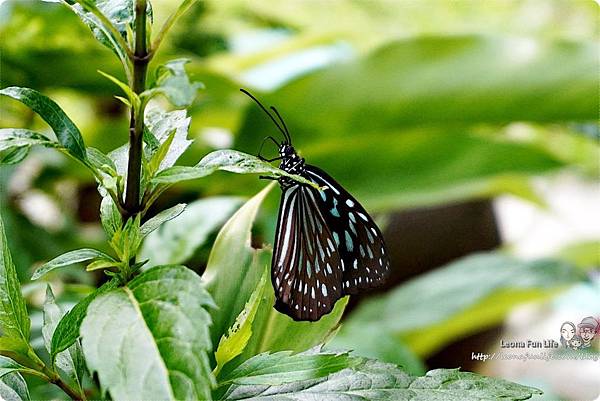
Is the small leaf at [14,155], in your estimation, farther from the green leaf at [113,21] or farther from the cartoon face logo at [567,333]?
the cartoon face logo at [567,333]

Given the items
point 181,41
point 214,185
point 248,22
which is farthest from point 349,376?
point 248,22

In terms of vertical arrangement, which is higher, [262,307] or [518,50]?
[518,50]

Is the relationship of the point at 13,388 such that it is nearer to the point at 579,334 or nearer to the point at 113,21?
the point at 113,21

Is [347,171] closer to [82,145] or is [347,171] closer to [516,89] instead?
[516,89]

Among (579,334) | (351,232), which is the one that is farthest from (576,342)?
(351,232)

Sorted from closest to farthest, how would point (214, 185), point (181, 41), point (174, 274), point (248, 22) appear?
1. point (174, 274)
2. point (214, 185)
3. point (181, 41)
4. point (248, 22)

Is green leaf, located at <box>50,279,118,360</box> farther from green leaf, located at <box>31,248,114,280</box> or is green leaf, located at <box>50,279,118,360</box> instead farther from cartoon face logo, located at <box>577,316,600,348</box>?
cartoon face logo, located at <box>577,316,600,348</box>

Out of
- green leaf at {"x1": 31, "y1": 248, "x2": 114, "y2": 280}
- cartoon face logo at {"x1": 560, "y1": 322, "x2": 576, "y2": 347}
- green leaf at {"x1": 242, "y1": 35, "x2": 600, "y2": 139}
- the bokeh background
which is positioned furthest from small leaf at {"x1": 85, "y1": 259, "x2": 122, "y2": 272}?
green leaf at {"x1": 242, "y1": 35, "x2": 600, "y2": 139}

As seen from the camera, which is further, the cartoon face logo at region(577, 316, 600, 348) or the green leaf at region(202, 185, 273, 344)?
the cartoon face logo at region(577, 316, 600, 348)
